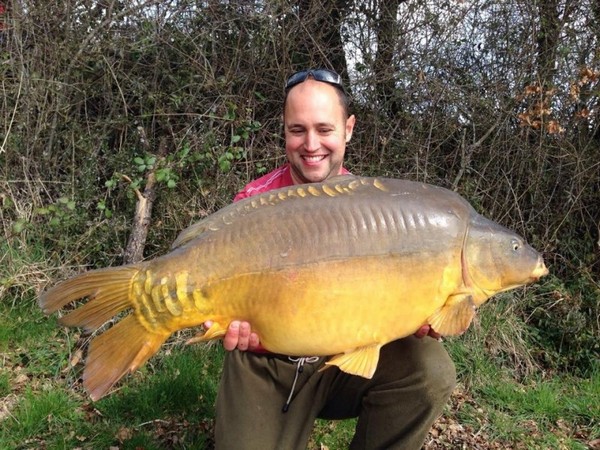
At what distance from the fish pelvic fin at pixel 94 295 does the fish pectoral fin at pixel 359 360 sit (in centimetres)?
59

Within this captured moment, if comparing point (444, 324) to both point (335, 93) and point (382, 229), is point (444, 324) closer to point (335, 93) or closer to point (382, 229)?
point (382, 229)

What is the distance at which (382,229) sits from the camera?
1.58 m

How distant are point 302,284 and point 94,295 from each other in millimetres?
557

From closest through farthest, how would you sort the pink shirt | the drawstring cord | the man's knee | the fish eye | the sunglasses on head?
1. the fish eye
2. the man's knee
3. the drawstring cord
4. the sunglasses on head
5. the pink shirt

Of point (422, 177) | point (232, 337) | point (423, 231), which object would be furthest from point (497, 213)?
point (232, 337)

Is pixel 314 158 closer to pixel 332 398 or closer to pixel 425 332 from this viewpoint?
pixel 425 332

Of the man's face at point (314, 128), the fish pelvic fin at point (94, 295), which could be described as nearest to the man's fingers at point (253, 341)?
the fish pelvic fin at point (94, 295)

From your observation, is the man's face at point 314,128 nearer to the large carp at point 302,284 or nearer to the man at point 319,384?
the man at point 319,384

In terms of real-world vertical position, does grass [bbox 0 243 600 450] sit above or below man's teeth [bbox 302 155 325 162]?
below

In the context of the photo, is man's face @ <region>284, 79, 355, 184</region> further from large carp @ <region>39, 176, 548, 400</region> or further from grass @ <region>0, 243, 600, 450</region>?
grass @ <region>0, 243, 600, 450</region>

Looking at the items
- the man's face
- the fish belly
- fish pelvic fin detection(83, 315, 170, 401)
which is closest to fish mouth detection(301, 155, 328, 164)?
the man's face

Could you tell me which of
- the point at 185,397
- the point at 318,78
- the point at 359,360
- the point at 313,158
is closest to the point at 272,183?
the point at 313,158

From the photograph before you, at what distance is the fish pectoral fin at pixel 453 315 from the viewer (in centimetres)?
156

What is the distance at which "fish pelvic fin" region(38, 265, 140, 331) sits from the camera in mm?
1517
